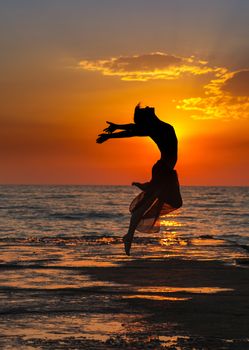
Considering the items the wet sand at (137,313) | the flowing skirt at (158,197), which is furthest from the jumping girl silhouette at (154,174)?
the wet sand at (137,313)

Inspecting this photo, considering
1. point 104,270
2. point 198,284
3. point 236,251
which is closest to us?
point 198,284

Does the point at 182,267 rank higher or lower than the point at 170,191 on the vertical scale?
lower

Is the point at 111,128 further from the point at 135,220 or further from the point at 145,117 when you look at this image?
the point at 135,220

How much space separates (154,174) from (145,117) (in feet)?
4.23

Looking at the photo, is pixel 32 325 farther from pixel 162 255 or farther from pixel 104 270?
pixel 162 255

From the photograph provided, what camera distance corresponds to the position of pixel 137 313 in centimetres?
1225

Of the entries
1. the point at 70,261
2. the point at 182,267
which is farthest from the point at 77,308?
the point at 70,261

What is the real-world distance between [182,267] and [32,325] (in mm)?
9595

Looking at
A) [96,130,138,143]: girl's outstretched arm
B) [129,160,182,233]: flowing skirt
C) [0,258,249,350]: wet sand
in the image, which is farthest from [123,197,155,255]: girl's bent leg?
[96,130,138,143]: girl's outstretched arm

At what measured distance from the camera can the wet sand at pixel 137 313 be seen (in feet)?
32.9

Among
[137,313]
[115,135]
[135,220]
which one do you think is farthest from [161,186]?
[137,313]

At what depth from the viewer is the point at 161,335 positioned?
1049 cm

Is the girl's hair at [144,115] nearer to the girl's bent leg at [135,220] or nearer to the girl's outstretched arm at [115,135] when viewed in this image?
the girl's outstretched arm at [115,135]

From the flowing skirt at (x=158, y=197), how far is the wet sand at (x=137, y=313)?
5.73ft
